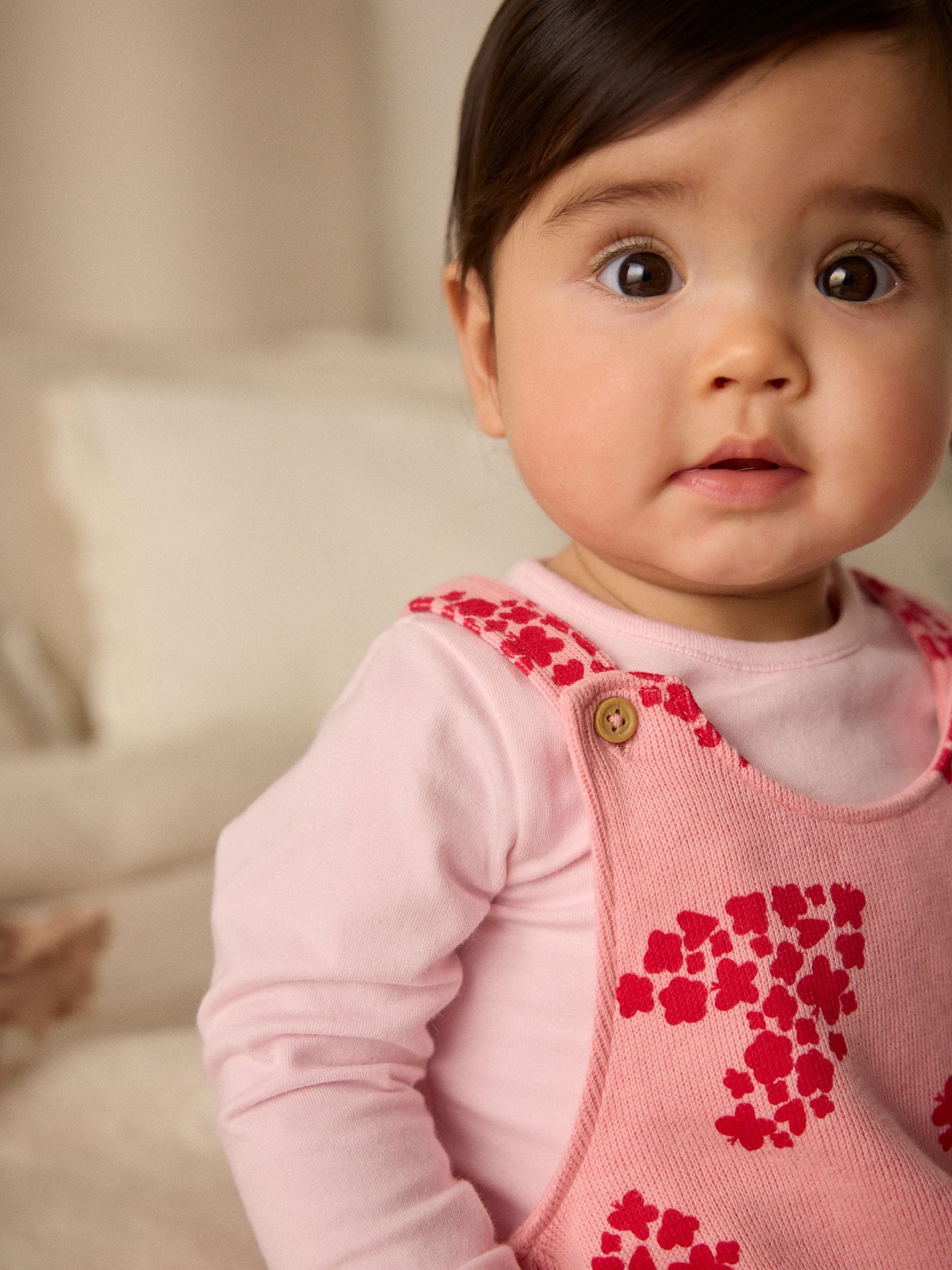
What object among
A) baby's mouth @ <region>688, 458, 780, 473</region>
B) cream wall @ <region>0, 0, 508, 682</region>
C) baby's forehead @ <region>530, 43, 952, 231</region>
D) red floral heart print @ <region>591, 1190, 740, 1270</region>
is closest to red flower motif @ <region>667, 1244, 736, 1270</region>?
red floral heart print @ <region>591, 1190, 740, 1270</region>

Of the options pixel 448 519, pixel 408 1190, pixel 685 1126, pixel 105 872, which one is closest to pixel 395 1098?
pixel 408 1190

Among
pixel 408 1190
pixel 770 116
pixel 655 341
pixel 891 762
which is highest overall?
pixel 770 116

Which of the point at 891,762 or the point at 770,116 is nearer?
the point at 770,116

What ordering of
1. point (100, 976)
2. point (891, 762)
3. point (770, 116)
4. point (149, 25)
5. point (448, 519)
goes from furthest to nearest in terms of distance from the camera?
point (149, 25) < point (448, 519) < point (100, 976) < point (891, 762) < point (770, 116)

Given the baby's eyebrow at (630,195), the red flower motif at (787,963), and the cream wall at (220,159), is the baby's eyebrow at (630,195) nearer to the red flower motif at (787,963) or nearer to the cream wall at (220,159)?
the red flower motif at (787,963)

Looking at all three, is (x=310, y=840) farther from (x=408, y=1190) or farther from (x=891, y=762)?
(x=891, y=762)

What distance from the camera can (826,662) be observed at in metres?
0.70

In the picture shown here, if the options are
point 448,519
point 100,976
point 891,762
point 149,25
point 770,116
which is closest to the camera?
point 770,116

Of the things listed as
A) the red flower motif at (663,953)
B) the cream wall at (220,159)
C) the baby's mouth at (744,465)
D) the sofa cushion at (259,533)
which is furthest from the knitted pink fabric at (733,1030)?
the cream wall at (220,159)

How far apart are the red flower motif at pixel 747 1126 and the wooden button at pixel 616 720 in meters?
0.19

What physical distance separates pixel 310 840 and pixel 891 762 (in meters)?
0.34

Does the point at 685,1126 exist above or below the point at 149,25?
below

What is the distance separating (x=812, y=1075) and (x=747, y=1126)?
40 millimetres

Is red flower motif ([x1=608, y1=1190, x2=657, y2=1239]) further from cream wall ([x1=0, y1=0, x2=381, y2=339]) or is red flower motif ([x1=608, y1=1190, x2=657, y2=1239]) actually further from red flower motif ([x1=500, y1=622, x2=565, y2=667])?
cream wall ([x1=0, y1=0, x2=381, y2=339])
